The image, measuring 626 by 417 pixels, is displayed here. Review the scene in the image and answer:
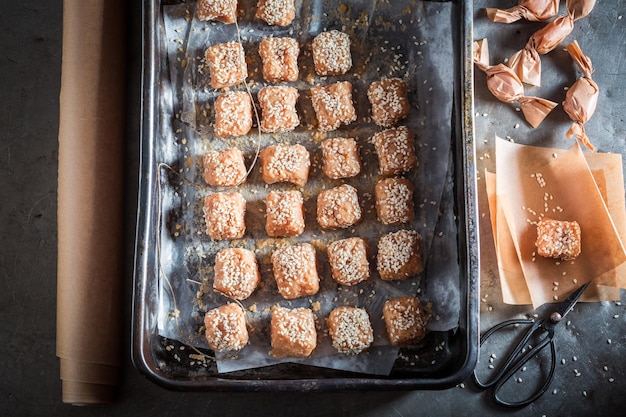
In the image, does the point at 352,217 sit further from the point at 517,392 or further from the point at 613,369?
the point at 613,369

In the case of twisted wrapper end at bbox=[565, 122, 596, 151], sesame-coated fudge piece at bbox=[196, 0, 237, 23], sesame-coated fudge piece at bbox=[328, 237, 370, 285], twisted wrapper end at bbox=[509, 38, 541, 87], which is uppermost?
sesame-coated fudge piece at bbox=[196, 0, 237, 23]

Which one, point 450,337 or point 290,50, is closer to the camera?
point 450,337

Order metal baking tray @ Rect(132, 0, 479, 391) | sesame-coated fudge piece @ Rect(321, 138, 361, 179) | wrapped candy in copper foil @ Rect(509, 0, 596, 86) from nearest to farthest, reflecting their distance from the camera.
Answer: metal baking tray @ Rect(132, 0, 479, 391) → sesame-coated fudge piece @ Rect(321, 138, 361, 179) → wrapped candy in copper foil @ Rect(509, 0, 596, 86)

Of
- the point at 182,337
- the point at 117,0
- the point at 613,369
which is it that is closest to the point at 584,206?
the point at 613,369

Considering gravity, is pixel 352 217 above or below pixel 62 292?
above

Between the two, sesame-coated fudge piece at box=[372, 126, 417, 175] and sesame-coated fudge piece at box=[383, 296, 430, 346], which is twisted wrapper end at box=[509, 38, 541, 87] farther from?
sesame-coated fudge piece at box=[383, 296, 430, 346]

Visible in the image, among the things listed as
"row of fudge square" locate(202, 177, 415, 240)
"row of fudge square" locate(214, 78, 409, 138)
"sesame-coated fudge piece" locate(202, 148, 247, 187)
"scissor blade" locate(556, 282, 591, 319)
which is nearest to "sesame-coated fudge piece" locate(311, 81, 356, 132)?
"row of fudge square" locate(214, 78, 409, 138)
